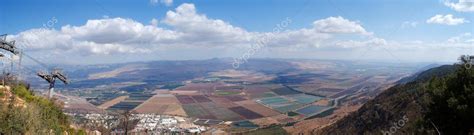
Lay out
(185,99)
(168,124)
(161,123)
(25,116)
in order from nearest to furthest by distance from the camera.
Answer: (25,116) → (161,123) → (168,124) → (185,99)

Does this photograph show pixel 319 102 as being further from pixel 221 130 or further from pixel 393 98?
pixel 393 98

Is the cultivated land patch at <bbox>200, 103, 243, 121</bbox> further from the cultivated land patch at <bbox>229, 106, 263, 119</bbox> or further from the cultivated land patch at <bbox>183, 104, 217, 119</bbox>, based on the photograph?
the cultivated land patch at <bbox>229, 106, 263, 119</bbox>

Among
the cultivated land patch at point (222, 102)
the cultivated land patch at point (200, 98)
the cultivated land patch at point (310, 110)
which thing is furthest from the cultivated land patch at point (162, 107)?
the cultivated land patch at point (310, 110)

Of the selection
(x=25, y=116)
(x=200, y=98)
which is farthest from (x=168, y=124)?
(x=25, y=116)

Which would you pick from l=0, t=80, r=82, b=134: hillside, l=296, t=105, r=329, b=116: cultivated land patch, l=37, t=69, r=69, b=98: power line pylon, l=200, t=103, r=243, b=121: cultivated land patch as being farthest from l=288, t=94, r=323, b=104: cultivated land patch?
l=0, t=80, r=82, b=134: hillside

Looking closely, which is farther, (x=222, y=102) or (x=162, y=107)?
(x=222, y=102)

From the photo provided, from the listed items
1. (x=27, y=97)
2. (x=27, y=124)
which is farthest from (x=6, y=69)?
(x=27, y=124)

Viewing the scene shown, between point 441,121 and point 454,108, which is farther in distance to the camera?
point 441,121

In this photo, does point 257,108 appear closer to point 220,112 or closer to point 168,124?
point 220,112

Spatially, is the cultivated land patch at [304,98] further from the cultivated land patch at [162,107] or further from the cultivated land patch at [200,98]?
the cultivated land patch at [162,107]
